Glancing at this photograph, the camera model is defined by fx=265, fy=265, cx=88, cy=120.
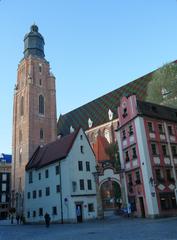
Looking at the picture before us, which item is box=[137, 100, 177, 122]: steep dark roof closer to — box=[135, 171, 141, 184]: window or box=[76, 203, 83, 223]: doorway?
box=[135, 171, 141, 184]: window

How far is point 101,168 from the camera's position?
37.5 m

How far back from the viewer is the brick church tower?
6581cm

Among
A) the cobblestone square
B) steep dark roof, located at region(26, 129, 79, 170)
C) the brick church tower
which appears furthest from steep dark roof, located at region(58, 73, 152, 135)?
the cobblestone square

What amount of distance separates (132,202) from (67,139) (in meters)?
13.6

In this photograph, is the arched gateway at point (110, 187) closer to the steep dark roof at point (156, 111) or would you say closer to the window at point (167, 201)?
the window at point (167, 201)

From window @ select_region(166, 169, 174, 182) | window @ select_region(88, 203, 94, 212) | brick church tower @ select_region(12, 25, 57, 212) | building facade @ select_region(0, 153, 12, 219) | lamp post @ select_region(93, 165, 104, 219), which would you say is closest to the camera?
window @ select_region(166, 169, 174, 182)

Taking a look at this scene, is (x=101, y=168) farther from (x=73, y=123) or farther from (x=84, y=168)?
(x=73, y=123)

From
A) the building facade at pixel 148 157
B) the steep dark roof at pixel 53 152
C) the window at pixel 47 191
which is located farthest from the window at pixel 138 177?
the window at pixel 47 191

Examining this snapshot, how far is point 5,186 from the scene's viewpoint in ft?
261

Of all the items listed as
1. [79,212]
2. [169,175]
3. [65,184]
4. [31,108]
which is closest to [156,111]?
[169,175]

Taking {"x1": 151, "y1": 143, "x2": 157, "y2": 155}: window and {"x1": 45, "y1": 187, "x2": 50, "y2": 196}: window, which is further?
{"x1": 45, "y1": 187, "x2": 50, "y2": 196}: window

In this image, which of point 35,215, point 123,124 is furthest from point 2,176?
point 123,124

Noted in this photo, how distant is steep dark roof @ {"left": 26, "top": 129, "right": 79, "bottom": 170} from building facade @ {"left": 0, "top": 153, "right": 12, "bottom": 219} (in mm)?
36996

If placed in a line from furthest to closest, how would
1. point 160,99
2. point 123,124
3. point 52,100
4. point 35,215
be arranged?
point 52,100
point 160,99
point 35,215
point 123,124
